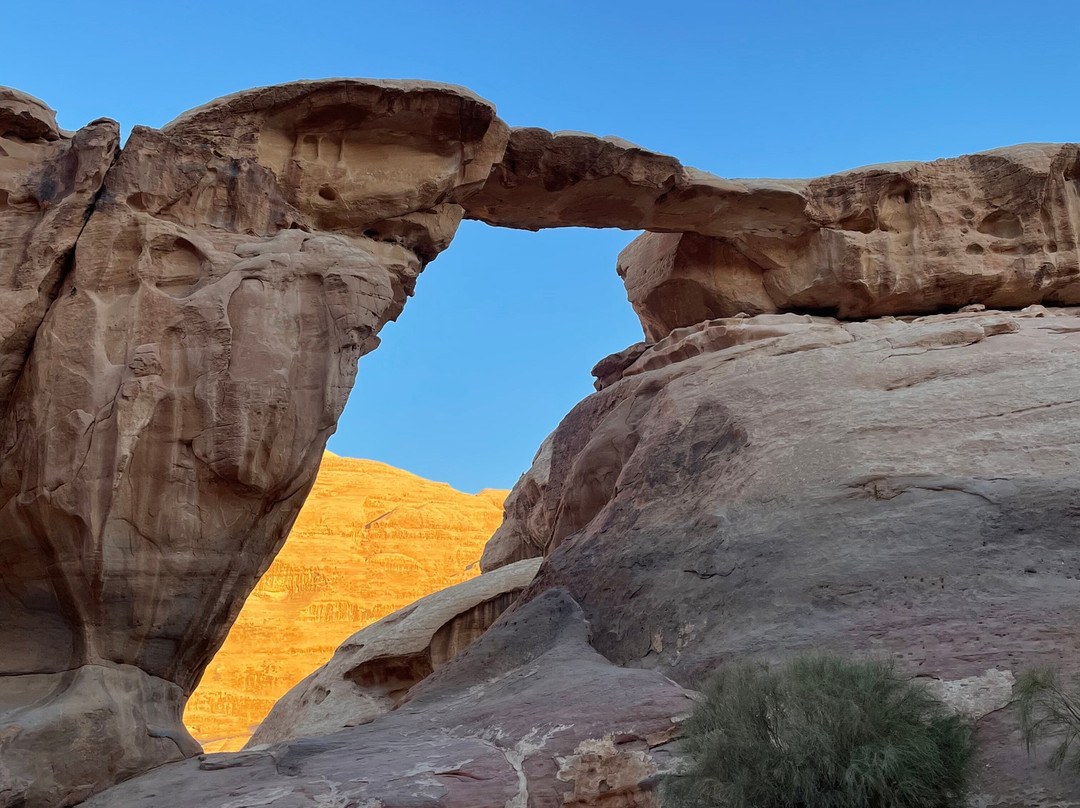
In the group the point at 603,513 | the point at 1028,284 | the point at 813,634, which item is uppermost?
the point at 1028,284

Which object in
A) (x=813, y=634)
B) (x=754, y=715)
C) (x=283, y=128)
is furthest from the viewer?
(x=283, y=128)

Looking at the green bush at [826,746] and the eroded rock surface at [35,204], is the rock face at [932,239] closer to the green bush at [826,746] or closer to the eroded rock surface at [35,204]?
the eroded rock surface at [35,204]

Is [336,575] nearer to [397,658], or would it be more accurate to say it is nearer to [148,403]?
[397,658]

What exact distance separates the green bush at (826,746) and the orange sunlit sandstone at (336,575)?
91.0 ft

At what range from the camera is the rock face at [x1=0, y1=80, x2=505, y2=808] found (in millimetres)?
8922

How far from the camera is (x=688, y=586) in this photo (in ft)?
28.4

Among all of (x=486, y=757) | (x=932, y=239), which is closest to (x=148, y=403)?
(x=486, y=757)

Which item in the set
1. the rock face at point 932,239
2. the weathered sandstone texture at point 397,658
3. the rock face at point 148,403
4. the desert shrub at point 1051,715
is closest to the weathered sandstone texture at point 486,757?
the rock face at point 148,403

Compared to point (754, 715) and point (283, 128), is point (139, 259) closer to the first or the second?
point (283, 128)

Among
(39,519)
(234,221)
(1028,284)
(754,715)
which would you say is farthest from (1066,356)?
(39,519)

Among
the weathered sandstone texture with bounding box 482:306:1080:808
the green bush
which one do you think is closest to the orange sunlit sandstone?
the weathered sandstone texture with bounding box 482:306:1080:808

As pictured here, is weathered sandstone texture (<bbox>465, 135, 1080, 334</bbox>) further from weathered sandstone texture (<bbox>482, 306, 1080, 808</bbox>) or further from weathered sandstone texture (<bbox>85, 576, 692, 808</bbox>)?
weathered sandstone texture (<bbox>85, 576, 692, 808</bbox>)

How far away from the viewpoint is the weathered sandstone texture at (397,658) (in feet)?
44.8

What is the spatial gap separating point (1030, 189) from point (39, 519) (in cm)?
1120
